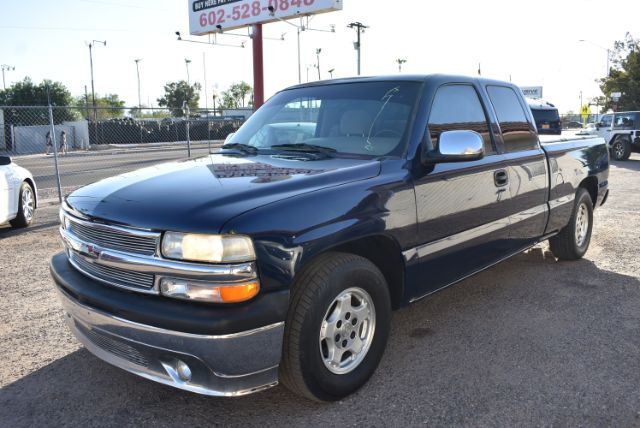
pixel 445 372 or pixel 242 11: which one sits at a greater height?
pixel 242 11

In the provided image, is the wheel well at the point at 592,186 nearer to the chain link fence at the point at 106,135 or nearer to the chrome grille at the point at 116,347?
the chrome grille at the point at 116,347

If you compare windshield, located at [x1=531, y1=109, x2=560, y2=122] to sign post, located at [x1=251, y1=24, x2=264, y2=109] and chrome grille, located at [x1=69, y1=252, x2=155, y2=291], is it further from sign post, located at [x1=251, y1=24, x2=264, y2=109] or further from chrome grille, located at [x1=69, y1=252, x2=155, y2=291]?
chrome grille, located at [x1=69, y1=252, x2=155, y2=291]

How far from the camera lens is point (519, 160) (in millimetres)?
4527

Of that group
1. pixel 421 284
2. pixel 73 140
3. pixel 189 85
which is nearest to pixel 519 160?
pixel 421 284

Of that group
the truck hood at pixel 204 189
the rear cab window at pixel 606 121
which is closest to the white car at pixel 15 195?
the truck hood at pixel 204 189

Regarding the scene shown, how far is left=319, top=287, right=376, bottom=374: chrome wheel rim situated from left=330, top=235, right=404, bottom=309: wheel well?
0.27 metres

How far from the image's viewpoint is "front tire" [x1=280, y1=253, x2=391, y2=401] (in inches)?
108

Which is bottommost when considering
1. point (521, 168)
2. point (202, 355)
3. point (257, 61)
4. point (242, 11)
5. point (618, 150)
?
point (618, 150)

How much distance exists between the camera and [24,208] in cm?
816

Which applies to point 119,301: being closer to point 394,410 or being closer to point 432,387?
point 394,410

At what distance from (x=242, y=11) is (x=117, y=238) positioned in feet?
70.8

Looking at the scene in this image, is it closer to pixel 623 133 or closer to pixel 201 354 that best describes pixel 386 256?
pixel 201 354

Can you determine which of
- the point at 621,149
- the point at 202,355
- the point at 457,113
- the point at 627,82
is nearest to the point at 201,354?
the point at 202,355

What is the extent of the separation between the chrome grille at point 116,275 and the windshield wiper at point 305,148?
147 cm
